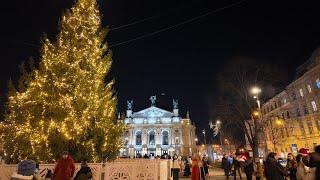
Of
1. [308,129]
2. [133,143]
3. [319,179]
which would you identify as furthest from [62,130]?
[133,143]

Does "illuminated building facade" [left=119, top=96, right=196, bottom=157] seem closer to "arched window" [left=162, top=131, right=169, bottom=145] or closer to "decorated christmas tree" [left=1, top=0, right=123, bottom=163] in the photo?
"arched window" [left=162, top=131, right=169, bottom=145]

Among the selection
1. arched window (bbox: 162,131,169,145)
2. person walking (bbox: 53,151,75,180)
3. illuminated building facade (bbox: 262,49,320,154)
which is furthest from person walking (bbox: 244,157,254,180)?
arched window (bbox: 162,131,169,145)

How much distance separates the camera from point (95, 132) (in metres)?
14.2

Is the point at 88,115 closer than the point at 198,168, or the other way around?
the point at 198,168

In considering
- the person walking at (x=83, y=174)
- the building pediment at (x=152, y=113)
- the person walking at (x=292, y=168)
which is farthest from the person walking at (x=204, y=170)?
the building pediment at (x=152, y=113)

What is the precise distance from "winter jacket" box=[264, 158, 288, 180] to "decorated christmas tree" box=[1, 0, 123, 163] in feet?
29.6

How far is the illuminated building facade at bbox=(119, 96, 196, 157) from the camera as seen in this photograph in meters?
110

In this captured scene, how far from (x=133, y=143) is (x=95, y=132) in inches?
3893

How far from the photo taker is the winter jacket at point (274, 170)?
25.0 feet

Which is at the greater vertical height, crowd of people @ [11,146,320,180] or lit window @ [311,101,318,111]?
lit window @ [311,101,318,111]

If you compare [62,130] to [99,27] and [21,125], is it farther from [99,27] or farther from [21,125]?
[99,27]

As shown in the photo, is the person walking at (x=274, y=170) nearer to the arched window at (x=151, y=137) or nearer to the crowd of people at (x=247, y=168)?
the crowd of people at (x=247, y=168)

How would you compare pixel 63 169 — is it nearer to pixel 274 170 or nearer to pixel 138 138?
pixel 274 170

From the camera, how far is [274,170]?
777 centimetres
